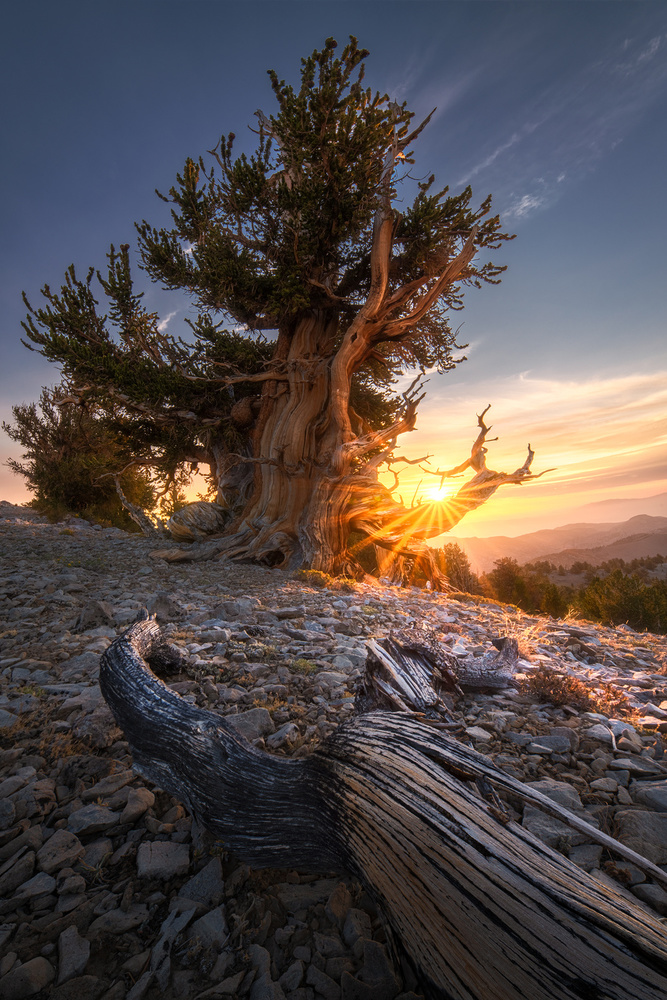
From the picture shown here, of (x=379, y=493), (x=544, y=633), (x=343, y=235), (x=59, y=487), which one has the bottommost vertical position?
(x=544, y=633)

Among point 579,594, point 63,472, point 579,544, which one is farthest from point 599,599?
point 579,544

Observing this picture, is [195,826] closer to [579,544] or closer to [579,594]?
[579,594]

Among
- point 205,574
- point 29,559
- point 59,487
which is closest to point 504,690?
point 205,574

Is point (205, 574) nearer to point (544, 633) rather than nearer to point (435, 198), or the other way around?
point (544, 633)

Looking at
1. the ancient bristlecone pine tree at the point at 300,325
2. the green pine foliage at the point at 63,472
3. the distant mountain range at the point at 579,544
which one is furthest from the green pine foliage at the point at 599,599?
the green pine foliage at the point at 63,472

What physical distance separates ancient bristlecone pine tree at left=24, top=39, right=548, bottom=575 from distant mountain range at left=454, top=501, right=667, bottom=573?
1362cm

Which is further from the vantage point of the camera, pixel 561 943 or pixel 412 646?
pixel 412 646

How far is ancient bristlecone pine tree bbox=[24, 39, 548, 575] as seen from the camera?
30.5 ft

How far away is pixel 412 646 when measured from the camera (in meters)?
3.38

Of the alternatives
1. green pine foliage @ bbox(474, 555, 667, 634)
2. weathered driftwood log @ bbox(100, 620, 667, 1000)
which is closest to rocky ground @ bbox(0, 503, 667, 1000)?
weathered driftwood log @ bbox(100, 620, 667, 1000)

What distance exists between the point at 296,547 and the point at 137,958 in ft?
31.5

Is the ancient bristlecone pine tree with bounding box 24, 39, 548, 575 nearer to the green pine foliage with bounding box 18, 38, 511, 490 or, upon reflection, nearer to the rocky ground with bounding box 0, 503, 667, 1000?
the green pine foliage with bounding box 18, 38, 511, 490

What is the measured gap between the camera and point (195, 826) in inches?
74.2

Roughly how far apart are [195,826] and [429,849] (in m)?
1.24
